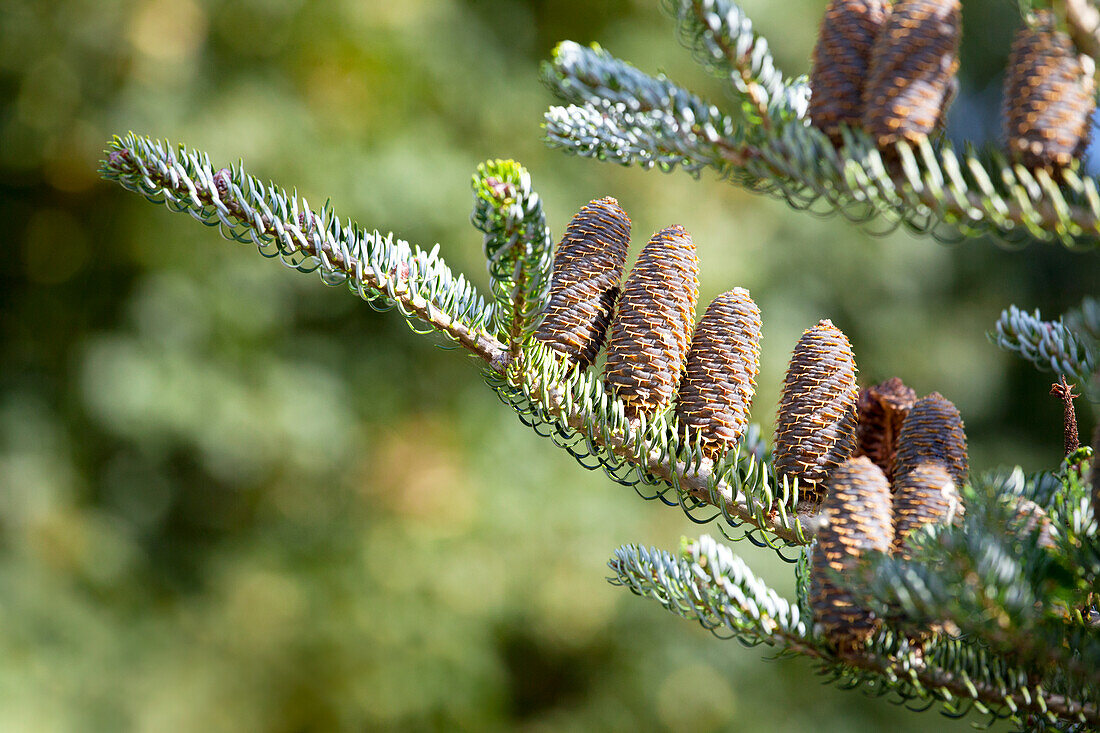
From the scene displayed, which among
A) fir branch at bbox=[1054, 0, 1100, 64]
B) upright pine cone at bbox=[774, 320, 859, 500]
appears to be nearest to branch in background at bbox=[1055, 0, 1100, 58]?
fir branch at bbox=[1054, 0, 1100, 64]

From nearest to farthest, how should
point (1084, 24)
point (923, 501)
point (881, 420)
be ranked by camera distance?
point (1084, 24)
point (923, 501)
point (881, 420)

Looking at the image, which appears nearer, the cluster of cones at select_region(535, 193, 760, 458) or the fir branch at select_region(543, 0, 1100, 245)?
the fir branch at select_region(543, 0, 1100, 245)

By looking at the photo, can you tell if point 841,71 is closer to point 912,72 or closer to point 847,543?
point 912,72

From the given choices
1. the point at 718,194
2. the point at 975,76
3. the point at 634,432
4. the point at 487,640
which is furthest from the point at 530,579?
the point at 975,76

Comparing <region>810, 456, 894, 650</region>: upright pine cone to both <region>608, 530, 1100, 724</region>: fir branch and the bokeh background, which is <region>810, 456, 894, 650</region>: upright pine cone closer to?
<region>608, 530, 1100, 724</region>: fir branch

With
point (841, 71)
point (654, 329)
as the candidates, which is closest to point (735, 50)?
point (841, 71)

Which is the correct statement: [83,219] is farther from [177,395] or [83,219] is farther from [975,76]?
[975,76]
